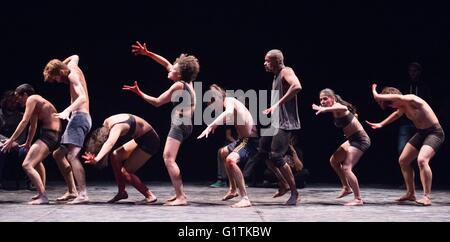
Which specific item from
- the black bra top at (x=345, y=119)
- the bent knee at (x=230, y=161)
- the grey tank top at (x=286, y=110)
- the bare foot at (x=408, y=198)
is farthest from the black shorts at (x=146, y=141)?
the bare foot at (x=408, y=198)

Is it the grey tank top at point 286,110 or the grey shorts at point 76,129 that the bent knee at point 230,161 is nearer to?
the grey tank top at point 286,110

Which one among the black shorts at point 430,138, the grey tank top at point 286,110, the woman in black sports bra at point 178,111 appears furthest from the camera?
the black shorts at point 430,138

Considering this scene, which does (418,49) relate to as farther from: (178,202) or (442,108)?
(178,202)

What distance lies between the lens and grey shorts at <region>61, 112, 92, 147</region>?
5973 mm

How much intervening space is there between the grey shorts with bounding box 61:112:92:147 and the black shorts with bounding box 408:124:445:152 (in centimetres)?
294

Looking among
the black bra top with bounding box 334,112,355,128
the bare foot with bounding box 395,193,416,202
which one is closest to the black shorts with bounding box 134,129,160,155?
the black bra top with bounding box 334,112,355,128

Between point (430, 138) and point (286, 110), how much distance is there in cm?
135

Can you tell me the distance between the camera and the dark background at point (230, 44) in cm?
902

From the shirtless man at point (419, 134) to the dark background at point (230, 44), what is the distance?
2.70m

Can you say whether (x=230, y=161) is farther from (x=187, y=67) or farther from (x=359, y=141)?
(x=359, y=141)

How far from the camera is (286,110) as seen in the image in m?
6.05

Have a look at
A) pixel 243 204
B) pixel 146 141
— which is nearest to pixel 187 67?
pixel 146 141
